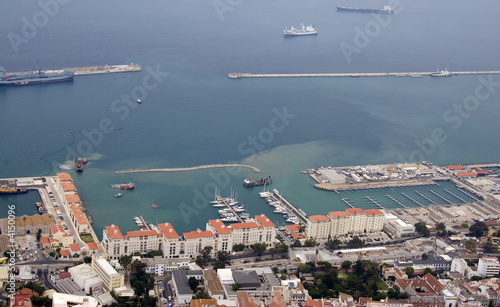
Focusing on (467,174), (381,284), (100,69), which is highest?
(100,69)

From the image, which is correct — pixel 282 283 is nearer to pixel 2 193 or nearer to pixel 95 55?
pixel 2 193

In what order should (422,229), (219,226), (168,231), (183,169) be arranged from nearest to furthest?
1. (168,231)
2. (219,226)
3. (422,229)
4. (183,169)

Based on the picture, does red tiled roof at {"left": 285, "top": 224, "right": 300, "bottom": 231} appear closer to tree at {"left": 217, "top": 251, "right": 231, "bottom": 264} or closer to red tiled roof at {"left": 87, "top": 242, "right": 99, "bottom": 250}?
tree at {"left": 217, "top": 251, "right": 231, "bottom": 264}

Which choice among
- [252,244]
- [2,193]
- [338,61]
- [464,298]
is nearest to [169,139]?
[2,193]

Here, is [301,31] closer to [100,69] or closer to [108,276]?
[100,69]

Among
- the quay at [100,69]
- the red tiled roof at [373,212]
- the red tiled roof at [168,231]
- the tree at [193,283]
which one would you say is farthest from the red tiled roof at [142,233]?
the quay at [100,69]

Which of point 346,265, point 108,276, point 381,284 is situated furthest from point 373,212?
point 108,276
